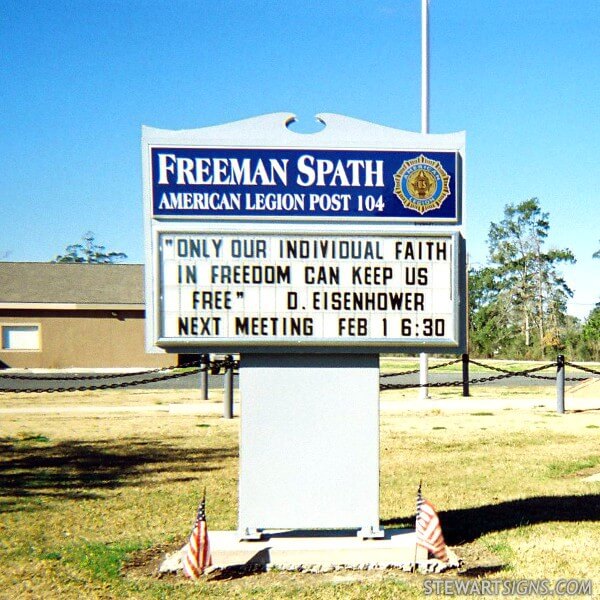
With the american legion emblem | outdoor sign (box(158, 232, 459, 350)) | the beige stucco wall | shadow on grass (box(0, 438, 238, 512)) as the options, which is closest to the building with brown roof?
the beige stucco wall

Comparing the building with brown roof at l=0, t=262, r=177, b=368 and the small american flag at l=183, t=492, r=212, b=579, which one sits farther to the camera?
the building with brown roof at l=0, t=262, r=177, b=368

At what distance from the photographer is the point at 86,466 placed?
1042 cm

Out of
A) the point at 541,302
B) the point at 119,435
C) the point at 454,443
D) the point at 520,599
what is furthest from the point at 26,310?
the point at 541,302

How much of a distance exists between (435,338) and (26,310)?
29.7 metres

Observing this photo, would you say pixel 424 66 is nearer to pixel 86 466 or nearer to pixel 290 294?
pixel 86 466

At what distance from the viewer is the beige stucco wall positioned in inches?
1298

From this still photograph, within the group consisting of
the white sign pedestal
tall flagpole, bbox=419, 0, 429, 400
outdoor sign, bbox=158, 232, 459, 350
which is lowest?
the white sign pedestal

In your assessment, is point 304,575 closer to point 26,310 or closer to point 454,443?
point 454,443

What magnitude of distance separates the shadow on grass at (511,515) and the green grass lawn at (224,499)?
0.02 m

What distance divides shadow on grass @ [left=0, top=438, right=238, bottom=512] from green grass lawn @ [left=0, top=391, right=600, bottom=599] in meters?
0.03

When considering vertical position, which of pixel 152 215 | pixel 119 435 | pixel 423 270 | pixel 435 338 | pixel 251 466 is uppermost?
pixel 152 215

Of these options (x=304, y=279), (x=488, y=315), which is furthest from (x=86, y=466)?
(x=488, y=315)

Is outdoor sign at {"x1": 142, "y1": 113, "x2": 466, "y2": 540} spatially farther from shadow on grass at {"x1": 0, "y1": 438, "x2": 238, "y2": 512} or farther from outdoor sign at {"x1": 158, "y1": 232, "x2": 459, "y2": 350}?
shadow on grass at {"x1": 0, "y1": 438, "x2": 238, "y2": 512}

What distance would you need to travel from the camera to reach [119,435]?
13.2 metres
